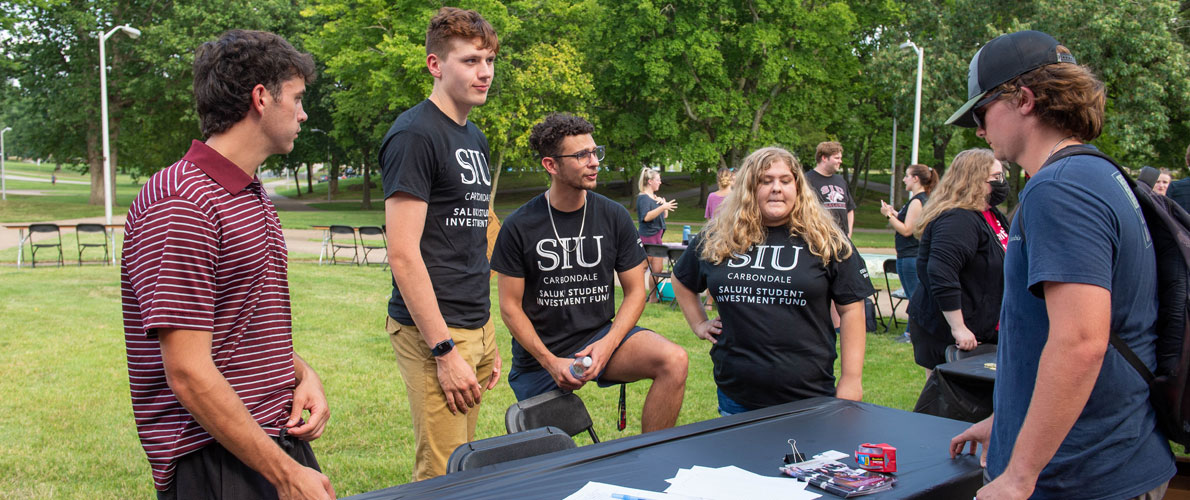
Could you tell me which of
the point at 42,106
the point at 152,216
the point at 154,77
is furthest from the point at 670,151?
the point at 152,216

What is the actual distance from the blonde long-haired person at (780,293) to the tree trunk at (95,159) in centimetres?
4071

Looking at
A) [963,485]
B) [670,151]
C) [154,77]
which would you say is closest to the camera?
[963,485]

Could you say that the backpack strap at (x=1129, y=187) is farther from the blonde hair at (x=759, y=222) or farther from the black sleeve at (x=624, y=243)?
the black sleeve at (x=624, y=243)

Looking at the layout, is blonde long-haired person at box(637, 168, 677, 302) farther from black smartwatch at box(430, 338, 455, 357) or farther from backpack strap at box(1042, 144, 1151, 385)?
backpack strap at box(1042, 144, 1151, 385)

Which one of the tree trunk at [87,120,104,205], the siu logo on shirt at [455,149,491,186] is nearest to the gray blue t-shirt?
the siu logo on shirt at [455,149,491,186]

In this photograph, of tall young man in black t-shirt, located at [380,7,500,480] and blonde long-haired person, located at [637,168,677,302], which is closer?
tall young man in black t-shirt, located at [380,7,500,480]

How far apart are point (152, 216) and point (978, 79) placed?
201cm

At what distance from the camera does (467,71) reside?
3100 mm

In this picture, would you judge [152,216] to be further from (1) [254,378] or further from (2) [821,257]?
(2) [821,257]

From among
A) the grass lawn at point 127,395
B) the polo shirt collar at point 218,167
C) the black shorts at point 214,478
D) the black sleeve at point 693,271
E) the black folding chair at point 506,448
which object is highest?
the polo shirt collar at point 218,167

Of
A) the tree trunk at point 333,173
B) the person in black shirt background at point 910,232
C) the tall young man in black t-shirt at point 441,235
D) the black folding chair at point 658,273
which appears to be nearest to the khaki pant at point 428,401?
the tall young man in black t-shirt at point 441,235

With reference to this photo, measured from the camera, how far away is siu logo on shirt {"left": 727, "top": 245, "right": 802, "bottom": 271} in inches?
134

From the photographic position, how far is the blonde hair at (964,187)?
4.57m

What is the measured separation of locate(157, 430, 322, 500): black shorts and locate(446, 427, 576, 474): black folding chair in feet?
1.98
